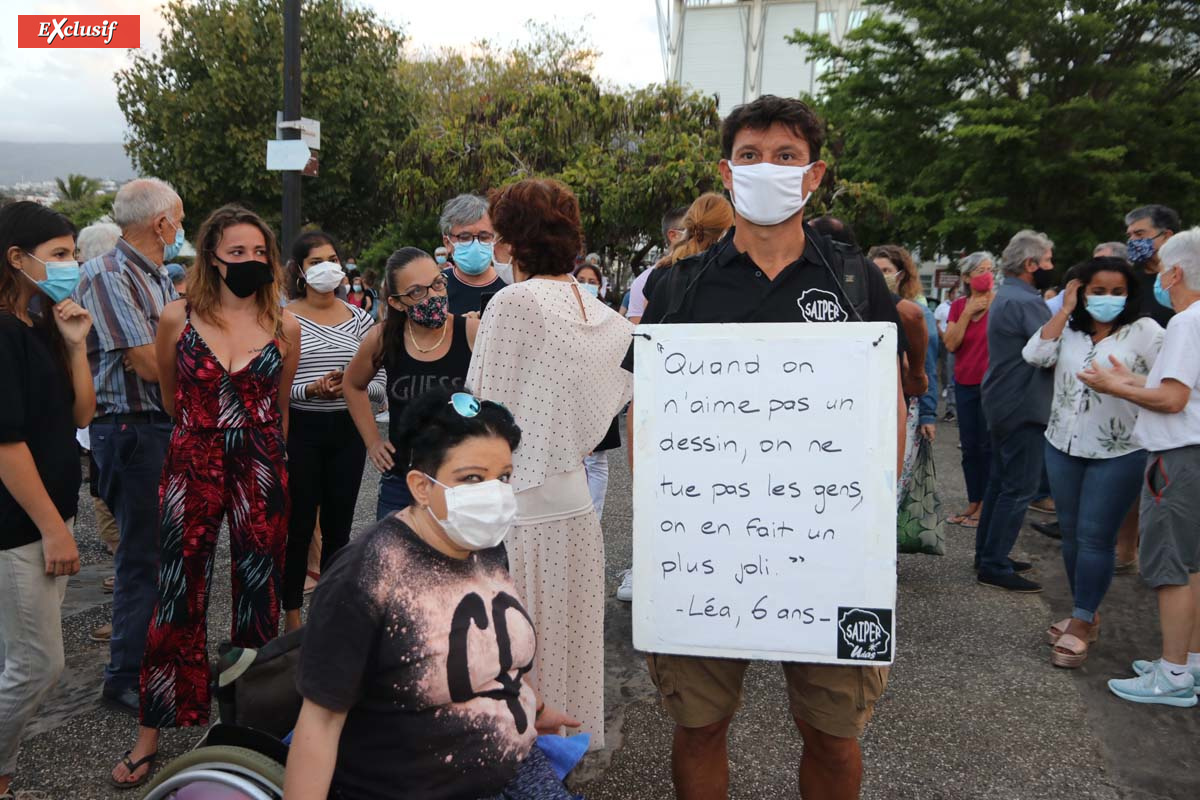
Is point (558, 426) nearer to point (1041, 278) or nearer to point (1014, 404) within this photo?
point (1014, 404)

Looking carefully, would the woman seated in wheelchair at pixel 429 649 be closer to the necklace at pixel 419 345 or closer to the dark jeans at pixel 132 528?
the necklace at pixel 419 345

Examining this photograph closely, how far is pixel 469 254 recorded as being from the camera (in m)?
4.68

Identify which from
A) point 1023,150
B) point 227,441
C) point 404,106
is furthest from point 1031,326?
point 404,106

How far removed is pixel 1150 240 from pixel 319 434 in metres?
4.82

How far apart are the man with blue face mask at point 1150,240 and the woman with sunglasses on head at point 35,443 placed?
542 cm

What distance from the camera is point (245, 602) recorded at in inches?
124

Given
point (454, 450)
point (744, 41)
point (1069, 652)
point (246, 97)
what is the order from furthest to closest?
point (744, 41) < point (246, 97) < point (1069, 652) < point (454, 450)

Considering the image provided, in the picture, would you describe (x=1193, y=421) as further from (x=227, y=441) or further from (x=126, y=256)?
(x=126, y=256)

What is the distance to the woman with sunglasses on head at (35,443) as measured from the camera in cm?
255

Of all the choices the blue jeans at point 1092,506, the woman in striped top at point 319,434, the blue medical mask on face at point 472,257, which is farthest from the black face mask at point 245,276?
the blue jeans at point 1092,506

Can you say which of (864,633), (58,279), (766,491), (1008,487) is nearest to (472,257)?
(58,279)

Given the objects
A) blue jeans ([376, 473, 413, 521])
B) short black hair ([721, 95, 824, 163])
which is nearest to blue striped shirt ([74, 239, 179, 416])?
blue jeans ([376, 473, 413, 521])

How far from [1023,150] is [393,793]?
59.8ft

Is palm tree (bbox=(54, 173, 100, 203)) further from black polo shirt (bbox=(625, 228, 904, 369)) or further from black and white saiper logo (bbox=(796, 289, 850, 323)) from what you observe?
black and white saiper logo (bbox=(796, 289, 850, 323))
